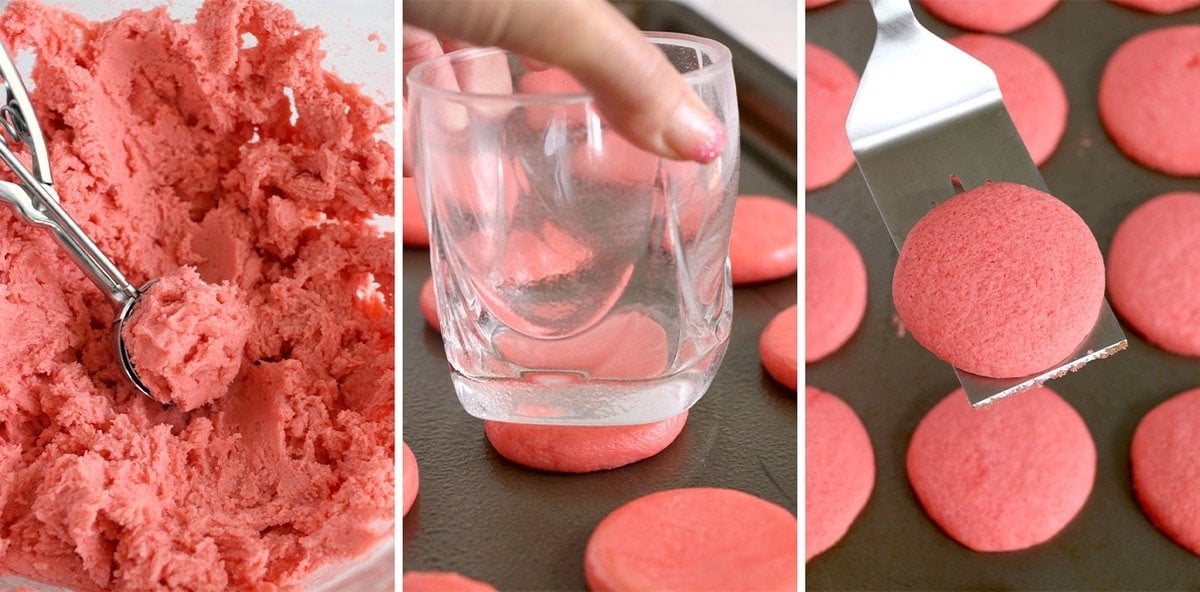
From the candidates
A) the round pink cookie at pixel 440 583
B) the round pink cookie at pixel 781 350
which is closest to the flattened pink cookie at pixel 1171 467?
the round pink cookie at pixel 781 350

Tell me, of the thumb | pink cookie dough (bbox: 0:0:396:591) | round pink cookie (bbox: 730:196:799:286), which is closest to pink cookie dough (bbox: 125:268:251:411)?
pink cookie dough (bbox: 0:0:396:591)

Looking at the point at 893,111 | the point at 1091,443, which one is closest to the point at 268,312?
the point at 893,111

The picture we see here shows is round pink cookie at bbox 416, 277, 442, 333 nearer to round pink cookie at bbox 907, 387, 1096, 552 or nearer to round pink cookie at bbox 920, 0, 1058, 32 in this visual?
round pink cookie at bbox 907, 387, 1096, 552

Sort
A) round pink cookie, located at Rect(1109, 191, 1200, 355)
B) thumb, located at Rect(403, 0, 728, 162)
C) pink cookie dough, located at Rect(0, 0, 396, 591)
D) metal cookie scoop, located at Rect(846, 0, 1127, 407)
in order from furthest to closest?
round pink cookie, located at Rect(1109, 191, 1200, 355) → metal cookie scoop, located at Rect(846, 0, 1127, 407) → pink cookie dough, located at Rect(0, 0, 396, 591) → thumb, located at Rect(403, 0, 728, 162)

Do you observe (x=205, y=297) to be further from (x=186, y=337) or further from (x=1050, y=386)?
(x=1050, y=386)

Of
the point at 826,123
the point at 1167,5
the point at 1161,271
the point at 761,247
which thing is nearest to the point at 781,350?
the point at 761,247

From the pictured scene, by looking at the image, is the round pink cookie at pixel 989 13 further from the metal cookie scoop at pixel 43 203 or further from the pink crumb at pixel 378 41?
the metal cookie scoop at pixel 43 203
